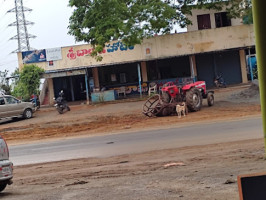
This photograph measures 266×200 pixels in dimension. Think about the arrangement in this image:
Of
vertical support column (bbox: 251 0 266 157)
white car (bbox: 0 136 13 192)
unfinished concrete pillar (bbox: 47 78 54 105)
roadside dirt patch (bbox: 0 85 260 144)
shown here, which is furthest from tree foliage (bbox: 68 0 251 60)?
vertical support column (bbox: 251 0 266 157)

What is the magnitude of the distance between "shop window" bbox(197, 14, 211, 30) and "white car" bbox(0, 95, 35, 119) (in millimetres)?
16380

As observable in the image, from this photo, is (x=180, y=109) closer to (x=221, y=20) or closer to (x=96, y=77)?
(x=96, y=77)

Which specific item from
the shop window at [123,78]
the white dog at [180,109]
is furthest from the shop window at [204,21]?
the white dog at [180,109]

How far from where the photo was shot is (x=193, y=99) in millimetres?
21203

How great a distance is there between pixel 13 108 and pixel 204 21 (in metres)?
18.2

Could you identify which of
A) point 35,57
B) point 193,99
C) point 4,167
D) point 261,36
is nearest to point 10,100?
point 35,57

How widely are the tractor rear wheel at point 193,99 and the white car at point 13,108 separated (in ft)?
42.0

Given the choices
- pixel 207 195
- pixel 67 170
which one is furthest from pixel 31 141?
pixel 207 195

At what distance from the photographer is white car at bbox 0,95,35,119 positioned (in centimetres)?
2767

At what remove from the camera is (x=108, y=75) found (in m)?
37.6

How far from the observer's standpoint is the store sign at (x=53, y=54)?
3491 centimetres

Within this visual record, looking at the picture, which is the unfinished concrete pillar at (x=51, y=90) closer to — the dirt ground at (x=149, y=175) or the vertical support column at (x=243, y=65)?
the vertical support column at (x=243, y=65)

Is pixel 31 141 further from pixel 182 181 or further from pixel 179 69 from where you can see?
pixel 179 69

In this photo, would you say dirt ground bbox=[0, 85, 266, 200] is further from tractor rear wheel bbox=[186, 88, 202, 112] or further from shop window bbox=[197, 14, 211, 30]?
shop window bbox=[197, 14, 211, 30]
